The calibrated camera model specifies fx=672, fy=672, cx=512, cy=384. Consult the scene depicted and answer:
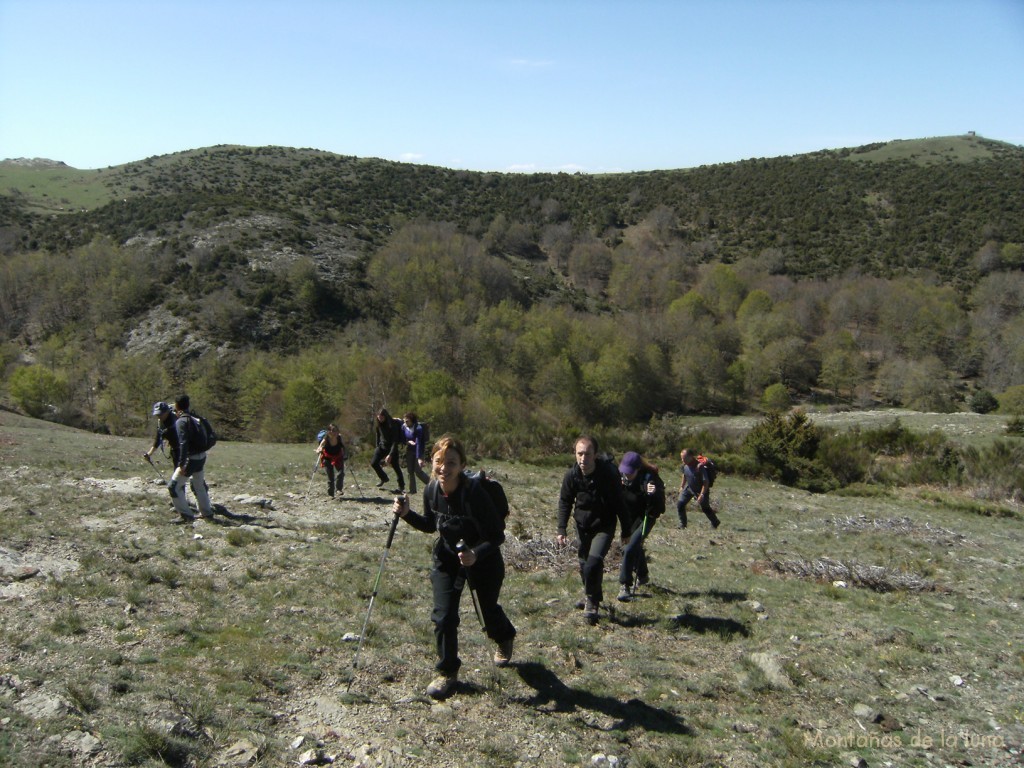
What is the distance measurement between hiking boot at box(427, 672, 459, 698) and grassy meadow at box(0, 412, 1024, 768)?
15 centimetres

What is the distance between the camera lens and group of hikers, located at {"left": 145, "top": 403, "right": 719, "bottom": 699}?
5.29m

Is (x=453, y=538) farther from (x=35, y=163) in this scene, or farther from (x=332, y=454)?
(x=35, y=163)

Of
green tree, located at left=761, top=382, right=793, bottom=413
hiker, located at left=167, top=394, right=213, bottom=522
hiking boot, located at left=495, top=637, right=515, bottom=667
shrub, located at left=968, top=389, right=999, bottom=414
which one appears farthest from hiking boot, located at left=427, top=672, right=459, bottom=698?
green tree, located at left=761, top=382, right=793, bottom=413

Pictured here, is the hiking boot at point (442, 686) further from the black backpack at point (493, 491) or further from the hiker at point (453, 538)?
the black backpack at point (493, 491)

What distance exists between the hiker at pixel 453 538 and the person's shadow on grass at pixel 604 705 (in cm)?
72

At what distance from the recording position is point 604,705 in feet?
17.9

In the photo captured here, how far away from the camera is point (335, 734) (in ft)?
15.6

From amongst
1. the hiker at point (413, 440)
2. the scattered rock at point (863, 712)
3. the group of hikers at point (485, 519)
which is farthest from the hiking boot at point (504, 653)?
the hiker at point (413, 440)

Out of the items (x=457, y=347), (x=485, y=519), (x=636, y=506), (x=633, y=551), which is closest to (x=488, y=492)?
(x=485, y=519)

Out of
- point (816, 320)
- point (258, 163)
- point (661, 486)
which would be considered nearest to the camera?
point (661, 486)

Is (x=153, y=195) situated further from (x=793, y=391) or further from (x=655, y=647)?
(x=655, y=647)

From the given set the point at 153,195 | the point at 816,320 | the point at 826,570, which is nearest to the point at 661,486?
the point at 826,570

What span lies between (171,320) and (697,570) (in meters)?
72.8

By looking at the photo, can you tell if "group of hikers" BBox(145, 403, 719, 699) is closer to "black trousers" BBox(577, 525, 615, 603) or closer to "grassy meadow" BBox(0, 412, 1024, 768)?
"black trousers" BBox(577, 525, 615, 603)
